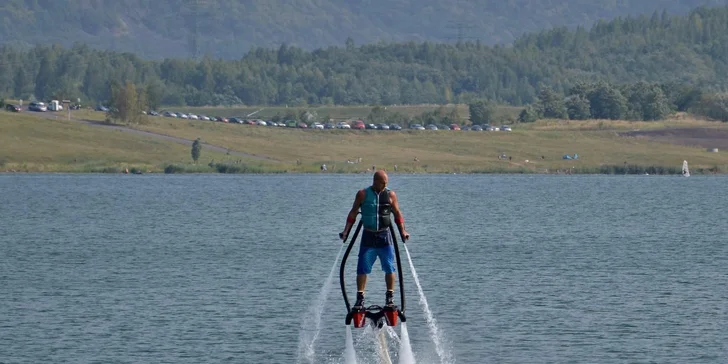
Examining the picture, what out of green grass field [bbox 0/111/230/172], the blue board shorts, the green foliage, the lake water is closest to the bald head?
the blue board shorts

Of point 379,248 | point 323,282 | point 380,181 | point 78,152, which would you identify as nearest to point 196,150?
point 78,152

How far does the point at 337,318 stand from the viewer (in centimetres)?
5019

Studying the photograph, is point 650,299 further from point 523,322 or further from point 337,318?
point 337,318

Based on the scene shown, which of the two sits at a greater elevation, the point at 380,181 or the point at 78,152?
the point at 380,181

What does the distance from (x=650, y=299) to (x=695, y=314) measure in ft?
15.0

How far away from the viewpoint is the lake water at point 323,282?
44562 mm

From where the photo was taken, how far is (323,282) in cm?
6116

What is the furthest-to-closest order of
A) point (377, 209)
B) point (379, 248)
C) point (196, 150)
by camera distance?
point (196, 150)
point (379, 248)
point (377, 209)

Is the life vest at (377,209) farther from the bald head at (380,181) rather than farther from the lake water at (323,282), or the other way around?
the lake water at (323,282)

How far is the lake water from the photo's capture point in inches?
1754

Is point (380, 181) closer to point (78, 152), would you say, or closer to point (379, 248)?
point (379, 248)

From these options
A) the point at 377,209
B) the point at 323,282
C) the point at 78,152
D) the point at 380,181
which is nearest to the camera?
the point at 380,181

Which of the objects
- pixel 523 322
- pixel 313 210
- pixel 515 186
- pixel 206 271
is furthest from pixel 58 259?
pixel 515 186

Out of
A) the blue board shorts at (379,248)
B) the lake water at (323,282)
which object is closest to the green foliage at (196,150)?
the lake water at (323,282)
